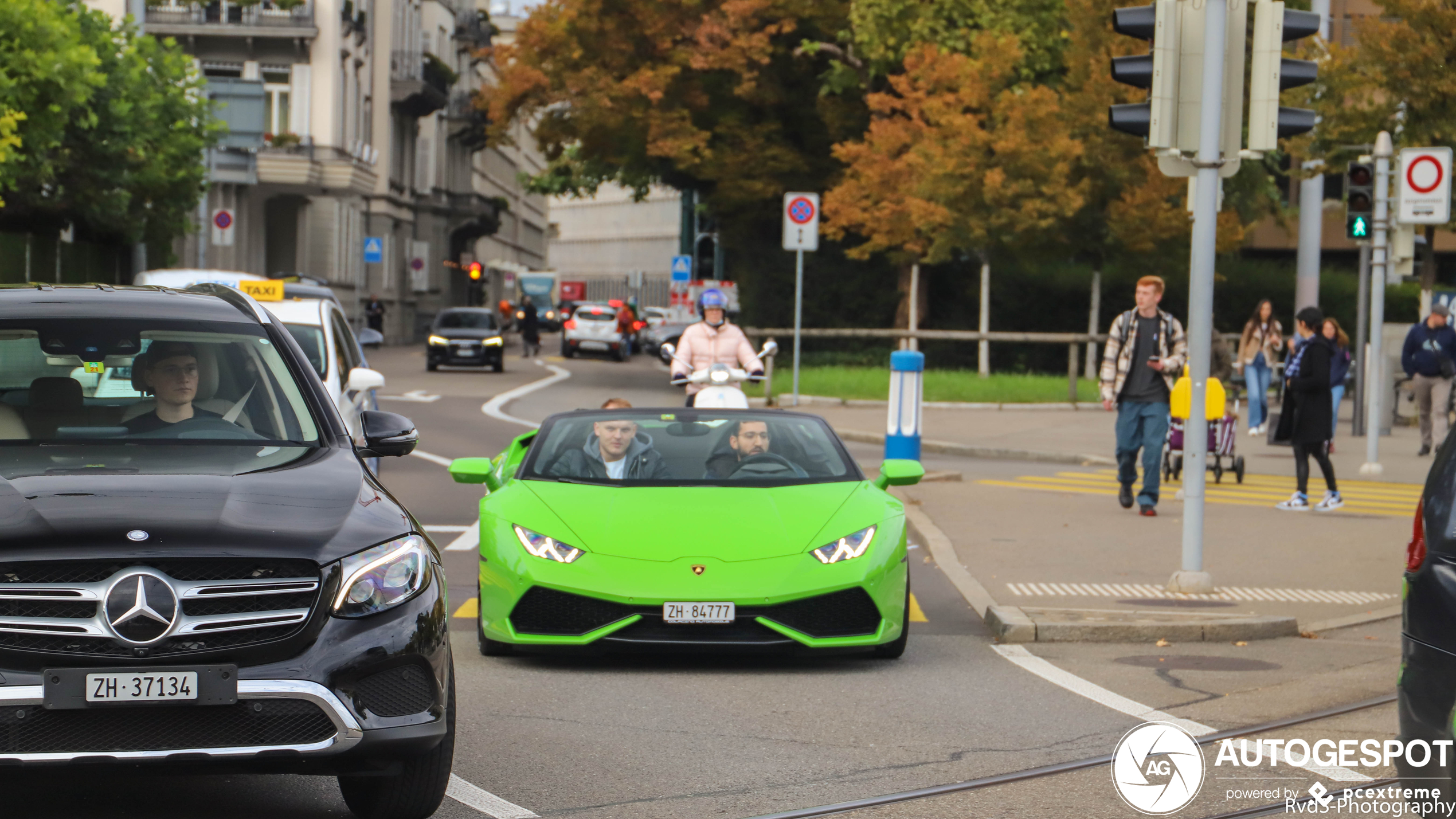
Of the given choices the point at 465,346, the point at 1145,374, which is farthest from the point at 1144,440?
the point at 465,346

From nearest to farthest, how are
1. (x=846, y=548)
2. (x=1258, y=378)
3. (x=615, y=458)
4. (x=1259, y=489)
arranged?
(x=846, y=548) < (x=615, y=458) < (x=1259, y=489) < (x=1258, y=378)

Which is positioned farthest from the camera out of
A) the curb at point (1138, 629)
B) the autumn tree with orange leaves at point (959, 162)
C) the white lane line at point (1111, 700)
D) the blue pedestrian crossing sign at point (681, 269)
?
the blue pedestrian crossing sign at point (681, 269)

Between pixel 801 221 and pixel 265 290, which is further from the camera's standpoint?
pixel 801 221

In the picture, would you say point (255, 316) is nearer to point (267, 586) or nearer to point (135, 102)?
point (267, 586)

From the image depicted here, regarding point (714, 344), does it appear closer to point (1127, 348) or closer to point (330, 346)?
point (1127, 348)

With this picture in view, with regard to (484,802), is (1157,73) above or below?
above

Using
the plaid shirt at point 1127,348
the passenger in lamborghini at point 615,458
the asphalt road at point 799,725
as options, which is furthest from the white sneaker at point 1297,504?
the passenger in lamborghini at point 615,458

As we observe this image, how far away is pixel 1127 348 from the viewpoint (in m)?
Answer: 14.6

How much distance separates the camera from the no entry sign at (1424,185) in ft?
64.6

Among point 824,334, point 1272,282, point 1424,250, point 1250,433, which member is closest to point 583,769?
point 1250,433

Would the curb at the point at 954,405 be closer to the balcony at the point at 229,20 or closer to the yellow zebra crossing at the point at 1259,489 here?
the yellow zebra crossing at the point at 1259,489

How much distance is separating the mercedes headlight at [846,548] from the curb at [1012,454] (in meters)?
12.4

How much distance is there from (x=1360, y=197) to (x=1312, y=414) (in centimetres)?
617

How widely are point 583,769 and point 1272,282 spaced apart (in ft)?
128
